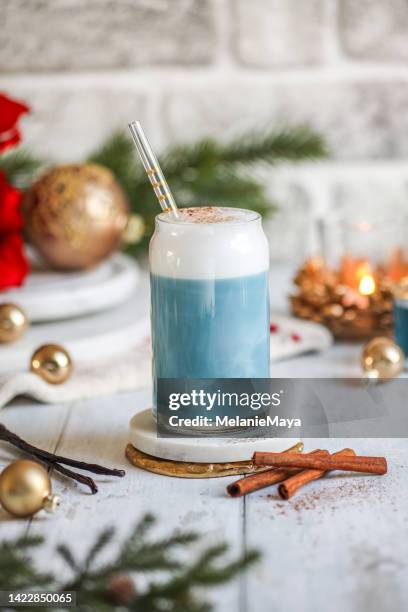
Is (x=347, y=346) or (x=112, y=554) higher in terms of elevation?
(x=347, y=346)

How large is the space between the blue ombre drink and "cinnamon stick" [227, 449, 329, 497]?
88 mm

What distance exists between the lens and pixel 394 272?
1.29 m

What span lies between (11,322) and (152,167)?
1.16 ft

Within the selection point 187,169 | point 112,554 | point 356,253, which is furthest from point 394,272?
point 112,554

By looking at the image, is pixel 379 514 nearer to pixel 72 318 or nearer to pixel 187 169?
pixel 72 318

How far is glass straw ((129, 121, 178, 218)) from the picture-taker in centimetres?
77

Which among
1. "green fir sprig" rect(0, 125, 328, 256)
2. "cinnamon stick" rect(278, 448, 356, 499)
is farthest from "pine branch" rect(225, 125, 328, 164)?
"cinnamon stick" rect(278, 448, 356, 499)

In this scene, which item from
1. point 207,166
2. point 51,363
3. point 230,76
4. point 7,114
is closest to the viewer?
point 51,363

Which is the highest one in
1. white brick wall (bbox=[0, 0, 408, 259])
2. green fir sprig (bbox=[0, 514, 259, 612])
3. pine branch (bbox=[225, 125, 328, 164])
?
white brick wall (bbox=[0, 0, 408, 259])

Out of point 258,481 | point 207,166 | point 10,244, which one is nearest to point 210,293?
point 258,481

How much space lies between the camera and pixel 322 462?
754 mm

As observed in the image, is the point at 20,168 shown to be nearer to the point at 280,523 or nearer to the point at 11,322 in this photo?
the point at 11,322

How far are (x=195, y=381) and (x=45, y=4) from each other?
1013mm

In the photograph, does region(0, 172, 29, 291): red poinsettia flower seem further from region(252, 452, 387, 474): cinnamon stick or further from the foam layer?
region(252, 452, 387, 474): cinnamon stick
